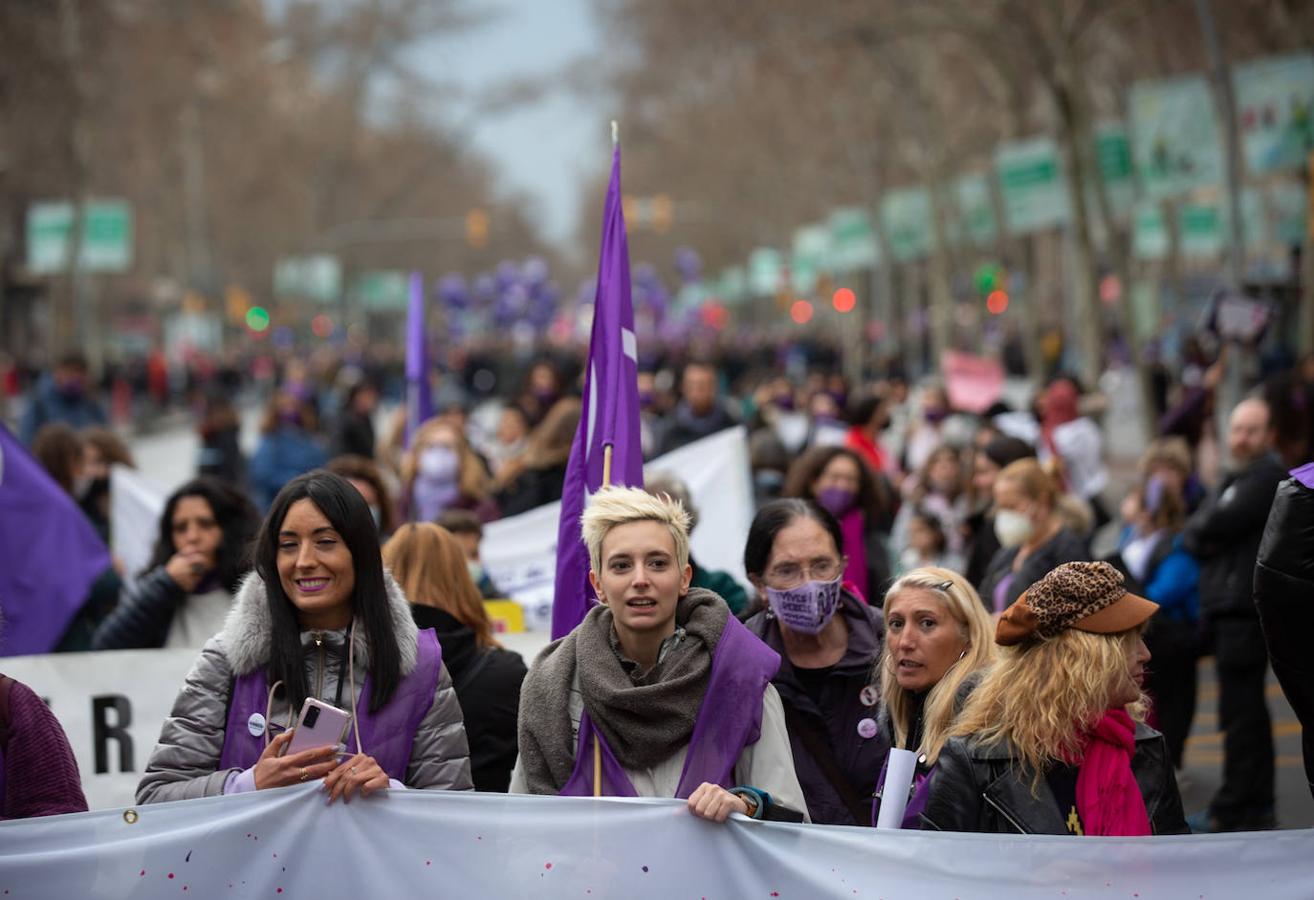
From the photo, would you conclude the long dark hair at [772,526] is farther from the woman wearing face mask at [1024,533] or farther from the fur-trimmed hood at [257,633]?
the woman wearing face mask at [1024,533]

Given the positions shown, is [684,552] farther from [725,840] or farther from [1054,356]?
[1054,356]

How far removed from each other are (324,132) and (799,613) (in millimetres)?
75595

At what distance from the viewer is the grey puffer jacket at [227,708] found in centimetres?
427

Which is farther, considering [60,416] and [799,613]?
[60,416]

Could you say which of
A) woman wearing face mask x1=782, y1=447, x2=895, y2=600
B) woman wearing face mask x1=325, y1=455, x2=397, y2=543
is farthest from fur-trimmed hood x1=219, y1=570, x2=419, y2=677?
woman wearing face mask x1=325, y1=455, x2=397, y2=543

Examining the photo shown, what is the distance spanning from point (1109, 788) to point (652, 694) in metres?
0.97

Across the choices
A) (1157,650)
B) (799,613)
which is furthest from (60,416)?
(799,613)

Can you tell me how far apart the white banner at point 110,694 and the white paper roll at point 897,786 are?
9.84 feet

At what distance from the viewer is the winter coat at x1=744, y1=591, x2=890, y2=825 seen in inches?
187

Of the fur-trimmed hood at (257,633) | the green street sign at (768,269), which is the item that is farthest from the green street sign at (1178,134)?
the green street sign at (768,269)

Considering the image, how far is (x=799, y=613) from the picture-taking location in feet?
16.4

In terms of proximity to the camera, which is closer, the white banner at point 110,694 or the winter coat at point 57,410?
the white banner at point 110,694

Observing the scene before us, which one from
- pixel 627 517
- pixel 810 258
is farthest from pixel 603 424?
pixel 810 258

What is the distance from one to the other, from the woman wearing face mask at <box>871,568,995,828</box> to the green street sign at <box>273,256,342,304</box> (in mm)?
66237
